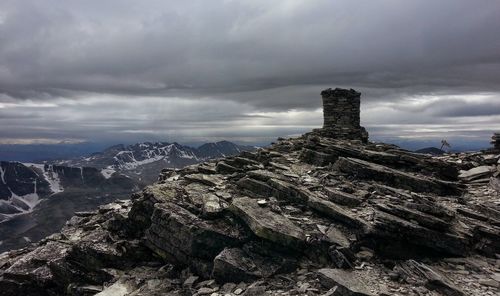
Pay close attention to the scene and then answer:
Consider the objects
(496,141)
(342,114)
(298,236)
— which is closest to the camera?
(298,236)

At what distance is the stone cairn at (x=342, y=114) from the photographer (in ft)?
142

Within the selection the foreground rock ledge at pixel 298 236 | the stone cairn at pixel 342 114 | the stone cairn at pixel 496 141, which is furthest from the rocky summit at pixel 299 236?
the stone cairn at pixel 342 114

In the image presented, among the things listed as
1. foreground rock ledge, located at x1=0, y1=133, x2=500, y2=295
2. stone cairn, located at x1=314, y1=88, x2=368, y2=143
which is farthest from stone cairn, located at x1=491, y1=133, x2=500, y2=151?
stone cairn, located at x1=314, y1=88, x2=368, y2=143

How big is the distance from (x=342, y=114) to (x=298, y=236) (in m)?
25.1

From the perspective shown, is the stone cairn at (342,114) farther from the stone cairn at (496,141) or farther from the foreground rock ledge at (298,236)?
the stone cairn at (496,141)

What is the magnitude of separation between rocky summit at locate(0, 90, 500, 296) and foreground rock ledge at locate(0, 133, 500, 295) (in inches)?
3.1

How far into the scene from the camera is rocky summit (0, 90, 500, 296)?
2011 cm

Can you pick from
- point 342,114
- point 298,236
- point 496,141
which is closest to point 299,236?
point 298,236

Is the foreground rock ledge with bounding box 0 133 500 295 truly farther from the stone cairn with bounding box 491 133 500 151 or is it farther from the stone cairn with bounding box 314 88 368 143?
the stone cairn with bounding box 314 88 368 143

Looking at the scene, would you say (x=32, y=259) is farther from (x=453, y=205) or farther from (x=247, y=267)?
(x=453, y=205)

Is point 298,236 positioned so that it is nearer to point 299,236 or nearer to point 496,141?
point 299,236

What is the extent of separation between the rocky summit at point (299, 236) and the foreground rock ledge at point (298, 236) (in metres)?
0.08

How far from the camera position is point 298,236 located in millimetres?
21938

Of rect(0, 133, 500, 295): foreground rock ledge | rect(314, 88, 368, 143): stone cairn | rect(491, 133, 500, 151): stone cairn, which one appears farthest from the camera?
rect(314, 88, 368, 143): stone cairn
